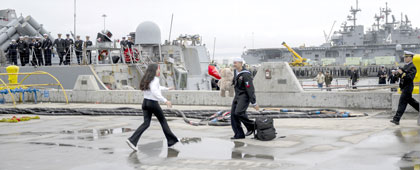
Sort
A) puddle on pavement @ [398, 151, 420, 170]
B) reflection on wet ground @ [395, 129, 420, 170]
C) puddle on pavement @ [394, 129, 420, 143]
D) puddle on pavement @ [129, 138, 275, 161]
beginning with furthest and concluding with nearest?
puddle on pavement @ [394, 129, 420, 143] < puddle on pavement @ [129, 138, 275, 161] < reflection on wet ground @ [395, 129, 420, 170] < puddle on pavement @ [398, 151, 420, 170]

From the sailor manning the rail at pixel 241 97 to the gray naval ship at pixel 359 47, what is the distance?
107565 mm

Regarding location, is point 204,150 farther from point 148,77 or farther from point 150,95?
point 148,77

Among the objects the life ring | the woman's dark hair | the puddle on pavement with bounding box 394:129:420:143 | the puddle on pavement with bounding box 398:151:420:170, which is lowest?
the puddle on pavement with bounding box 398:151:420:170

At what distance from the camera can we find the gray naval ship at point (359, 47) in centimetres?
11800

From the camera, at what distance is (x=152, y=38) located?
3425cm

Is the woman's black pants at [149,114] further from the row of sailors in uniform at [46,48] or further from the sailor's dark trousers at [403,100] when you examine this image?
→ the row of sailors in uniform at [46,48]

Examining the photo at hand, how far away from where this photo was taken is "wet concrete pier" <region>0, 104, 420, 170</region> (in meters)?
7.61

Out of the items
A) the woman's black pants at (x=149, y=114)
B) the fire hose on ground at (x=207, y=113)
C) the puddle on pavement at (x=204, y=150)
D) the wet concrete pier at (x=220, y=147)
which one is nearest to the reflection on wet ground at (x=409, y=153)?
the wet concrete pier at (x=220, y=147)

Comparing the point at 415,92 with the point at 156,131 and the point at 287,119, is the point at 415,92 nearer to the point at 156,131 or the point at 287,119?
the point at 287,119

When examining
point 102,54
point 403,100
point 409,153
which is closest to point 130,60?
point 102,54

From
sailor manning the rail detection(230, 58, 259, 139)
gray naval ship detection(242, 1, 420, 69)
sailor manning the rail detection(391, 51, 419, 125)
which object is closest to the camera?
sailor manning the rail detection(230, 58, 259, 139)

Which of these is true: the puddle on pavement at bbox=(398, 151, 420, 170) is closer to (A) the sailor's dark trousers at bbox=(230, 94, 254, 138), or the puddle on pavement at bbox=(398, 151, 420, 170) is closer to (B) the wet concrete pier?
(B) the wet concrete pier

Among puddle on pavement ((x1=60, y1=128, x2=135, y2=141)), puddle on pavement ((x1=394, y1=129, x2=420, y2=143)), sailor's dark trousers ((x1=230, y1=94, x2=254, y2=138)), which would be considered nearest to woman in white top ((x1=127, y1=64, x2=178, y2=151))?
sailor's dark trousers ((x1=230, y1=94, x2=254, y2=138))

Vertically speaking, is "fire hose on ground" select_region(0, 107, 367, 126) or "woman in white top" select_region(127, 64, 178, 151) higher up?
"woman in white top" select_region(127, 64, 178, 151)
